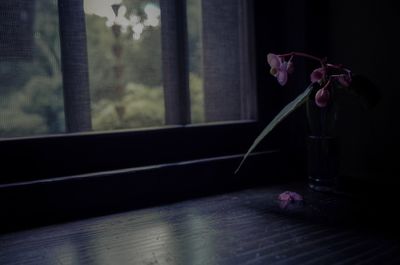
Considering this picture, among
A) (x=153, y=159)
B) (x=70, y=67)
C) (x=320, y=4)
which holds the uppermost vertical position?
(x=320, y=4)

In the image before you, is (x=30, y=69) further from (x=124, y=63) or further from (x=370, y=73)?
(x=370, y=73)

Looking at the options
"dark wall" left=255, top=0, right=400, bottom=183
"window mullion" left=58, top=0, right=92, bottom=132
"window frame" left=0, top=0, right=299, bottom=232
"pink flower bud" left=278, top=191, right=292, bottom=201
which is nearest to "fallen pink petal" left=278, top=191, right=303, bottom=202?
"pink flower bud" left=278, top=191, right=292, bottom=201

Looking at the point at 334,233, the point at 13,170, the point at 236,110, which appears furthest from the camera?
the point at 236,110

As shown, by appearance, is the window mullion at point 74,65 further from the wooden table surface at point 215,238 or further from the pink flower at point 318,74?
the pink flower at point 318,74

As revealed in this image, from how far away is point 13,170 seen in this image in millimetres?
855

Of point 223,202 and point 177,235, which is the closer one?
point 177,235

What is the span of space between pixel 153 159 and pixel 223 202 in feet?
0.70

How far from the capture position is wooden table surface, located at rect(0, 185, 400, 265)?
0.63 meters

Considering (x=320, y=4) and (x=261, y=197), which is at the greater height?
(x=320, y=4)

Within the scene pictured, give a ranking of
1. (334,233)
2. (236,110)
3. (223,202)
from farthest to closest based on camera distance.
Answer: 1. (236,110)
2. (223,202)
3. (334,233)

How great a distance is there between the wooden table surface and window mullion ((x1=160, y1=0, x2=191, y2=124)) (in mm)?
268

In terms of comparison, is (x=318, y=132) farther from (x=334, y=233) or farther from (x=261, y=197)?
(x=334, y=233)

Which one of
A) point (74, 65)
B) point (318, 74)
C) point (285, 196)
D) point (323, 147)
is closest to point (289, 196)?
point (285, 196)

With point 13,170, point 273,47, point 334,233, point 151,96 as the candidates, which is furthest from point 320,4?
point 13,170
